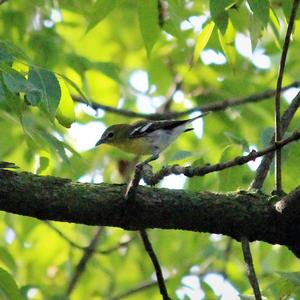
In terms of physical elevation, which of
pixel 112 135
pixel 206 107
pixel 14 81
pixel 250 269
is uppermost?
pixel 112 135

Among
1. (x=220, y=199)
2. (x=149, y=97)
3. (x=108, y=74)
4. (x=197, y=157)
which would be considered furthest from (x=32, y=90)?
(x=149, y=97)

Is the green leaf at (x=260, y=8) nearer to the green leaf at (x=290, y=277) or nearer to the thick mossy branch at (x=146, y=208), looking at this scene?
the thick mossy branch at (x=146, y=208)

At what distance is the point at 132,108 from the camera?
7.92m

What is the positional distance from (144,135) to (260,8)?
3.94 m

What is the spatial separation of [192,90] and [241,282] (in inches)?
68.1

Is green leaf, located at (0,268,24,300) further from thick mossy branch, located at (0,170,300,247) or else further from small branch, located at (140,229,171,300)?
small branch, located at (140,229,171,300)

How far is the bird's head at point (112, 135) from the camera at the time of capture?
7.22 m

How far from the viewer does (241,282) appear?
6797 mm

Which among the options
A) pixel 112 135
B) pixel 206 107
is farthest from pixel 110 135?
pixel 206 107

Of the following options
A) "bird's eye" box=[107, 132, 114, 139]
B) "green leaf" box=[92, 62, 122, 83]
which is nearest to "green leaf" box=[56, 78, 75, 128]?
"green leaf" box=[92, 62, 122, 83]

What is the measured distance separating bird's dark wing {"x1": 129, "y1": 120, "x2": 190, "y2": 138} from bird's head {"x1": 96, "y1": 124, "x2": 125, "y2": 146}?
0.12m

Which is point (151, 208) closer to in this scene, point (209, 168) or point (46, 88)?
point (209, 168)

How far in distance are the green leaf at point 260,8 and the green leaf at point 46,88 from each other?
2.74ft

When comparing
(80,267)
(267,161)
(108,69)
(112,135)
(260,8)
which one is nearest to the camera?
(260,8)
